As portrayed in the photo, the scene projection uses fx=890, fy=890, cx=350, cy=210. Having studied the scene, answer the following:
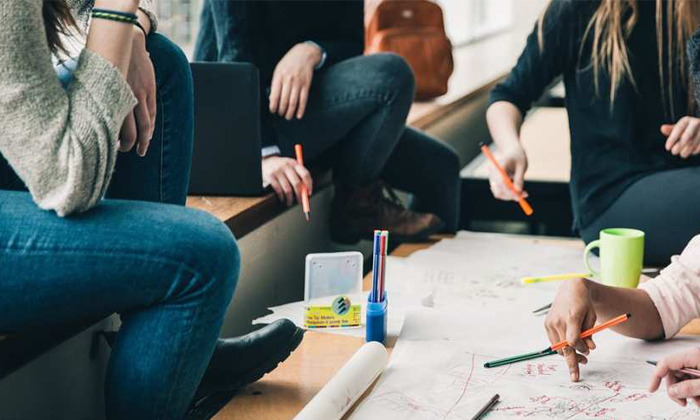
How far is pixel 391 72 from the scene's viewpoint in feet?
5.83

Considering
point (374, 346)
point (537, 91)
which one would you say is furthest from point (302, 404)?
point (537, 91)

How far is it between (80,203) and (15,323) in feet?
0.48

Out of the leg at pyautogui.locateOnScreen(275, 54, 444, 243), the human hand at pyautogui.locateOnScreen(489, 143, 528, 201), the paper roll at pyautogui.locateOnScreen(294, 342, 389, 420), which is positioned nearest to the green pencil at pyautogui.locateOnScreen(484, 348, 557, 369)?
the paper roll at pyautogui.locateOnScreen(294, 342, 389, 420)

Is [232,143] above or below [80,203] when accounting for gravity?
below

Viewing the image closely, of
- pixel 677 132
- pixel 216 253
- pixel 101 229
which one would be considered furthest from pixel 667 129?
pixel 101 229

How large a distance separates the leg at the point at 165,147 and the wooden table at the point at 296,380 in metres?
0.27

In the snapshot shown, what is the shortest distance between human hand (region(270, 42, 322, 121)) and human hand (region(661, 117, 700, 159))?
2.28ft

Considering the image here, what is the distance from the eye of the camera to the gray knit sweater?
2.65 ft

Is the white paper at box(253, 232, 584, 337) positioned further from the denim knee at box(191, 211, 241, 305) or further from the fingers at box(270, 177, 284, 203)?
the denim knee at box(191, 211, 241, 305)

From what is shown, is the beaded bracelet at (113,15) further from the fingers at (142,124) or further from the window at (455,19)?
the window at (455,19)

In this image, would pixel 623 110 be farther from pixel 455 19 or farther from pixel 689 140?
pixel 455 19

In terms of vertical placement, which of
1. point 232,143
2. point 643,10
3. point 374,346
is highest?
point 643,10

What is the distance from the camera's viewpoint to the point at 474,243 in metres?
1.93

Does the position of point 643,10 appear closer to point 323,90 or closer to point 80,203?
point 323,90
